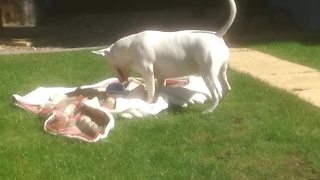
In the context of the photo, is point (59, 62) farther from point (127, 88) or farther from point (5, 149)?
point (5, 149)

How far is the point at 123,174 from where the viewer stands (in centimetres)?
597

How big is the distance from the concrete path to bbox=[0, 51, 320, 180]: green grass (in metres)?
0.42

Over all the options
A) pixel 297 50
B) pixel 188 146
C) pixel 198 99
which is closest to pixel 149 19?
pixel 297 50

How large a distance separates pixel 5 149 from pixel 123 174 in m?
1.15

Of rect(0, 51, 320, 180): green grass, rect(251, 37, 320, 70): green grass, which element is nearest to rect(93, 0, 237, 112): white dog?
rect(0, 51, 320, 180): green grass

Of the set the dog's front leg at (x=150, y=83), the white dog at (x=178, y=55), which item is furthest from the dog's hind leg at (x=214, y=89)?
the dog's front leg at (x=150, y=83)

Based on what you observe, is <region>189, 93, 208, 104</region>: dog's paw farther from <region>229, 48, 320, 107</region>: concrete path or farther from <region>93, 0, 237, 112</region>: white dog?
<region>229, 48, 320, 107</region>: concrete path

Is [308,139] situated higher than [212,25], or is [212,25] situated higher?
[308,139]

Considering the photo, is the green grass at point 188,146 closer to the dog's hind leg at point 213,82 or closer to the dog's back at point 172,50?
the dog's hind leg at point 213,82

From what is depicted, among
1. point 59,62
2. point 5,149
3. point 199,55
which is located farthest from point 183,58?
point 59,62

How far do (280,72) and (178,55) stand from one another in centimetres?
265

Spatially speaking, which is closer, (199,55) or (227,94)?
(199,55)

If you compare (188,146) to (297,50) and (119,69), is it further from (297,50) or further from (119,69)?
(297,50)

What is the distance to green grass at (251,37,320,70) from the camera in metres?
10.7
